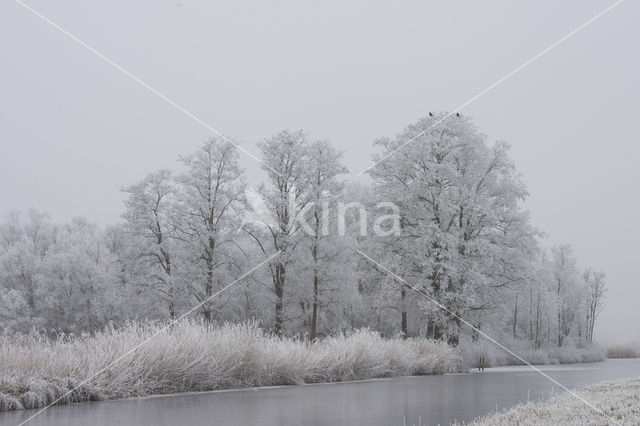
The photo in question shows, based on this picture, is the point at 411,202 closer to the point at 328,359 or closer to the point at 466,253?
the point at 466,253

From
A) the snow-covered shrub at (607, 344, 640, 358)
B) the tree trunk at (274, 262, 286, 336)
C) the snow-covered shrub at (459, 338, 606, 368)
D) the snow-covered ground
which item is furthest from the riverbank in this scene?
the snow-covered shrub at (607, 344, 640, 358)

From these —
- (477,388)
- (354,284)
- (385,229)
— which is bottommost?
(477,388)

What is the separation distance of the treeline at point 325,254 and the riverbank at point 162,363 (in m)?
7.93

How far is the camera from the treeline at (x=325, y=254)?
107 feet

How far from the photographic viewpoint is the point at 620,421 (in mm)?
8375

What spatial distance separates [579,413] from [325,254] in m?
30.8

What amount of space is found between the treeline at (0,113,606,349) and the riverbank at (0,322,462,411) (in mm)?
7934

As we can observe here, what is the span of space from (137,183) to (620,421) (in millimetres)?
40313

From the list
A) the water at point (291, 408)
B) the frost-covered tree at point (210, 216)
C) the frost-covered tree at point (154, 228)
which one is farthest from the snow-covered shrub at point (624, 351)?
the water at point (291, 408)

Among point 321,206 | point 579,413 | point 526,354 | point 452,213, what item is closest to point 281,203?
point 321,206

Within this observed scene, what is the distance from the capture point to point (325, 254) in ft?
131

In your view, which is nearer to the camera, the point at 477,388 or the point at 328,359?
the point at 477,388

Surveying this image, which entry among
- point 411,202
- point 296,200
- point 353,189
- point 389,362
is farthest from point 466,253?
point 353,189

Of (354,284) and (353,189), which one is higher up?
(353,189)
